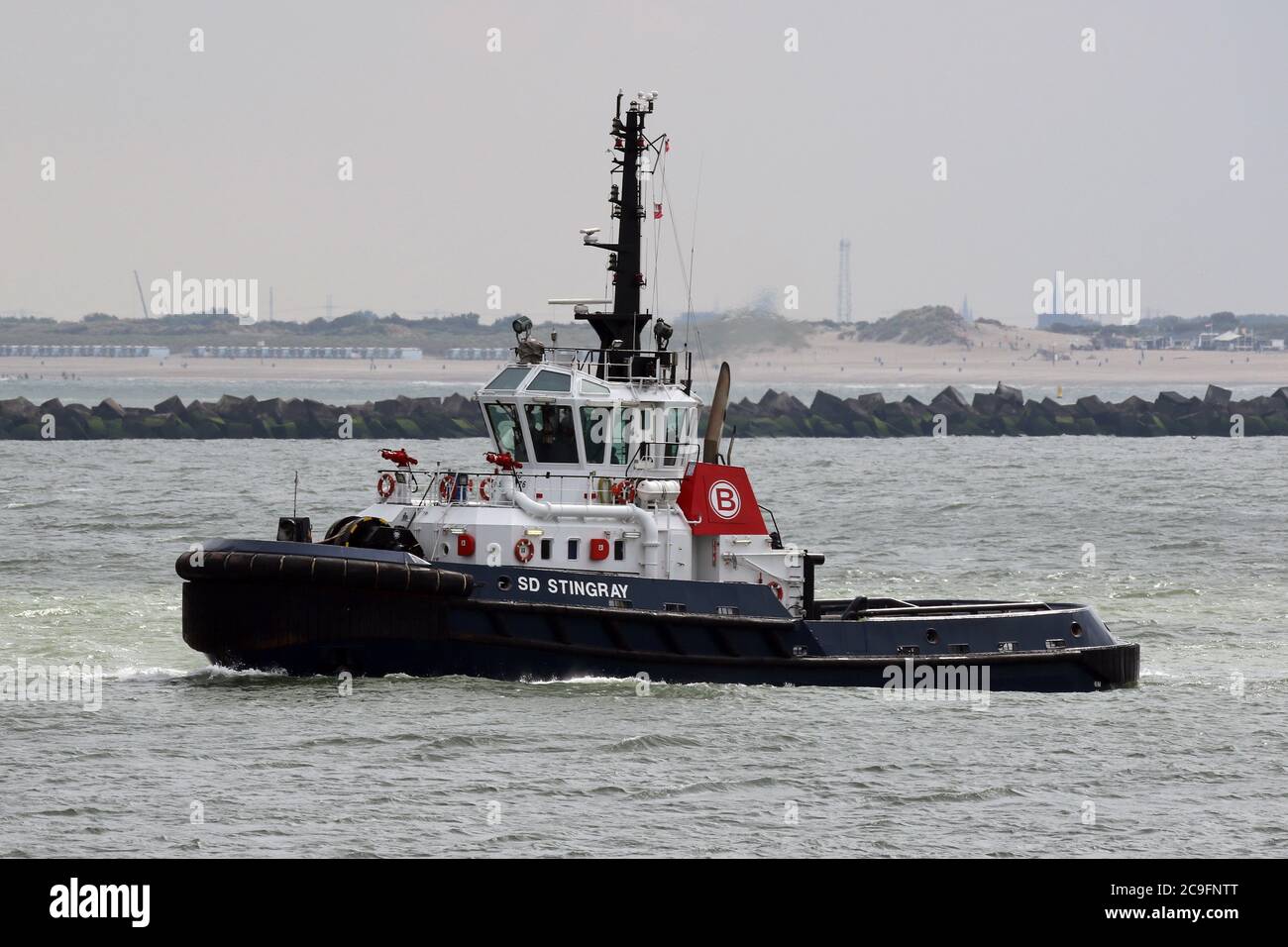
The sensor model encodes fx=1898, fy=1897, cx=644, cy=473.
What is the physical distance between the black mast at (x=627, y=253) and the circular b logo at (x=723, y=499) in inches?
82.2

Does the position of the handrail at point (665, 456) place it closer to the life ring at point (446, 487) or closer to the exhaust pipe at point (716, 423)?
the exhaust pipe at point (716, 423)

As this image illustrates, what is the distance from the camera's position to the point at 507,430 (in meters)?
22.5

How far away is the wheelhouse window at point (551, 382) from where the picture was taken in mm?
22281

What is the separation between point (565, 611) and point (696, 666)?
1641 millimetres

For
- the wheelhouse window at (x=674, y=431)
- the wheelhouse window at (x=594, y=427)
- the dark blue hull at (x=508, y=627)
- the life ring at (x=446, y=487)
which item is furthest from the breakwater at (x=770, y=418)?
the dark blue hull at (x=508, y=627)

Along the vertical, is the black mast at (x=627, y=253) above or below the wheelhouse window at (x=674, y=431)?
above

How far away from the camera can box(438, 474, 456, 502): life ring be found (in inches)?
861

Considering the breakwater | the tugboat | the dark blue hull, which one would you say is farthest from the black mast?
the breakwater

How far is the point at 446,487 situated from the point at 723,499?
10.6 ft

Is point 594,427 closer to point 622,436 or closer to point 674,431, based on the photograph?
point 622,436

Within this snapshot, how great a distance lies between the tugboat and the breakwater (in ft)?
193

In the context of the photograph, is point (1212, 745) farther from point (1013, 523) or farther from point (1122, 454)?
point (1122, 454)

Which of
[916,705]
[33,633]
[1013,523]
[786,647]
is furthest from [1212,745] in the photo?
[1013,523]

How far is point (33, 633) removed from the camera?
2630 centimetres
